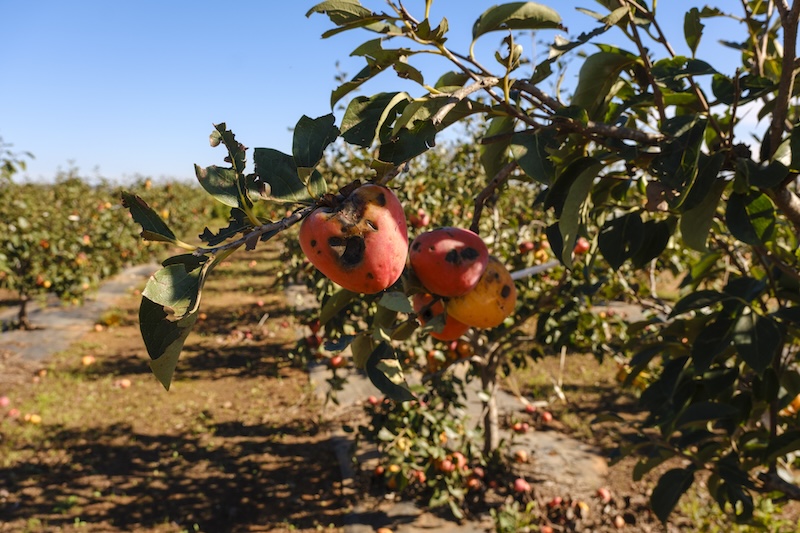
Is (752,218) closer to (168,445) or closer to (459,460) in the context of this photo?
(459,460)

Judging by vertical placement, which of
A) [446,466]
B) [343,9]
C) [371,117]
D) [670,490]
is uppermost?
[343,9]

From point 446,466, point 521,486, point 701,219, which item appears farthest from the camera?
point 521,486

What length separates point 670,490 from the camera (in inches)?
60.0

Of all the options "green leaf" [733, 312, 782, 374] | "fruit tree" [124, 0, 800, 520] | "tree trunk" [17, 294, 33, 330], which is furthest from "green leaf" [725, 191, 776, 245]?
"tree trunk" [17, 294, 33, 330]

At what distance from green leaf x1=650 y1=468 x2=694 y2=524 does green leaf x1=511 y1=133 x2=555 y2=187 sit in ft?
3.67

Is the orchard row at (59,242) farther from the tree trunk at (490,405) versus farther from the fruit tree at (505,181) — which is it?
the fruit tree at (505,181)

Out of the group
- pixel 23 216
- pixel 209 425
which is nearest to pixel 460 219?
pixel 209 425

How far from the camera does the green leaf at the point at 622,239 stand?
3.71ft

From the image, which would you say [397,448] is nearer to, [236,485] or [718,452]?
[236,485]

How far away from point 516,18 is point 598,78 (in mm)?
237

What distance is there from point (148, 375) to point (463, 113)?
6227mm

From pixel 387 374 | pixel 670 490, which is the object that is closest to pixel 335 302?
pixel 387 374

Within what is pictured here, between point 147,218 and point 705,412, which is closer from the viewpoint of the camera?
point 147,218

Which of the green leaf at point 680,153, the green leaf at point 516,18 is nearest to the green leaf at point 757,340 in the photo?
the green leaf at point 680,153
